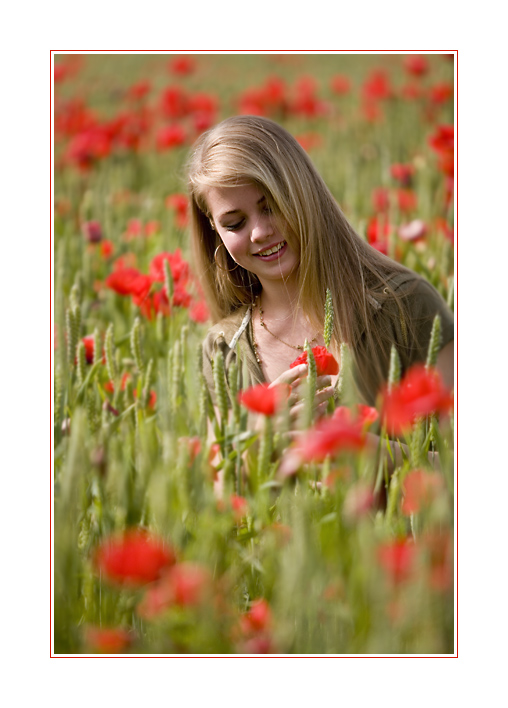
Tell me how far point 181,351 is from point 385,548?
1.03 feet

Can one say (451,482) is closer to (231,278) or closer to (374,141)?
(231,278)

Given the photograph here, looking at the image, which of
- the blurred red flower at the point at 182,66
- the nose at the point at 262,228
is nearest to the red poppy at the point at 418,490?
the nose at the point at 262,228

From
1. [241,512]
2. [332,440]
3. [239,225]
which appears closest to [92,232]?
[239,225]

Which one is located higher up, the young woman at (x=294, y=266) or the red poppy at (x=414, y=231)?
the red poppy at (x=414, y=231)

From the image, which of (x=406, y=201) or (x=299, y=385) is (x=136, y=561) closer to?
(x=299, y=385)

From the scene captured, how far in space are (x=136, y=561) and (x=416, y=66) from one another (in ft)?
3.10

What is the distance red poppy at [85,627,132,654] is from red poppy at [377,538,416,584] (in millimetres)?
210

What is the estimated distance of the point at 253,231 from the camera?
2.50 ft

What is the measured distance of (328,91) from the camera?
159cm

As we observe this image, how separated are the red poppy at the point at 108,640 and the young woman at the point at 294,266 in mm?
319

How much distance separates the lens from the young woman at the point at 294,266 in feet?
2.52

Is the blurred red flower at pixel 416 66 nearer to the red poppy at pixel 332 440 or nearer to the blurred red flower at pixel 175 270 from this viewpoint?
the blurred red flower at pixel 175 270

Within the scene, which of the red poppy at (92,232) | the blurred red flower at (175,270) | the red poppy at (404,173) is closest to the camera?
the blurred red flower at (175,270)

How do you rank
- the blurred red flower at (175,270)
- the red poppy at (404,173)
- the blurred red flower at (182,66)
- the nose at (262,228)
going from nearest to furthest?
the nose at (262,228)
the blurred red flower at (175,270)
the blurred red flower at (182,66)
the red poppy at (404,173)
